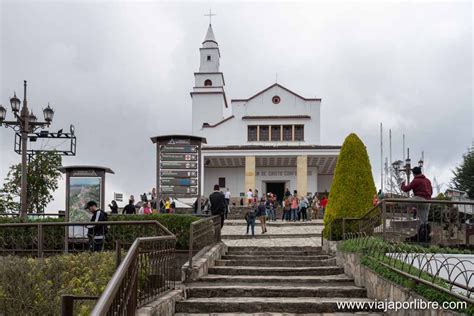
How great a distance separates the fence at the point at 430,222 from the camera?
9055 millimetres

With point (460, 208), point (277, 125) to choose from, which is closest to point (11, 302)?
point (460, 208)

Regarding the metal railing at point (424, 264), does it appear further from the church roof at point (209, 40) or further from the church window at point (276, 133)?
the church roof at point (209, 40)

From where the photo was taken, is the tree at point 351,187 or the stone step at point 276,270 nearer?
the stone step at point 276,270

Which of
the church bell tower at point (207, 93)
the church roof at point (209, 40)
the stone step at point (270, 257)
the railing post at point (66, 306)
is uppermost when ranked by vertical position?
the church roof at point (209, 40)

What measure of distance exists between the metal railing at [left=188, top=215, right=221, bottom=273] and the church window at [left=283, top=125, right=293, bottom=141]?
94.7ft

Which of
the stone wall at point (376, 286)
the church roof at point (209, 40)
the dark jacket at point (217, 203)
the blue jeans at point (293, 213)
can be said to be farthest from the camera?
the church roof at point (209, 40)

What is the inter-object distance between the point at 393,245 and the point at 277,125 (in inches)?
1354

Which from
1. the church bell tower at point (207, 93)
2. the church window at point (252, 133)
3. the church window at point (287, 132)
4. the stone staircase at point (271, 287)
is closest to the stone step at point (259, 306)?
the stone staircase at point (271, 287)

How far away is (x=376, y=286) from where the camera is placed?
8.16 m

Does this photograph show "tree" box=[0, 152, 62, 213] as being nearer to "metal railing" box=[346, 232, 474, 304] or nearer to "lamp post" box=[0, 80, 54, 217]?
"lamp post" box=[0, 80, 54, 217]

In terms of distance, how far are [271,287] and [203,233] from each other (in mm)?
3013

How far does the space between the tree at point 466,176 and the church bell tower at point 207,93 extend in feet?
65.0

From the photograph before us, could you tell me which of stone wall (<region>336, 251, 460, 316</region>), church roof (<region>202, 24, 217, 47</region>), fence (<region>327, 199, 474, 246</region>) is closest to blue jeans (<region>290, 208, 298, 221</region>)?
stone wall (<region>336, 251, 460, 316</region>)

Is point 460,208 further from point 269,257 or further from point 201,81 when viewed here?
point 201,81
